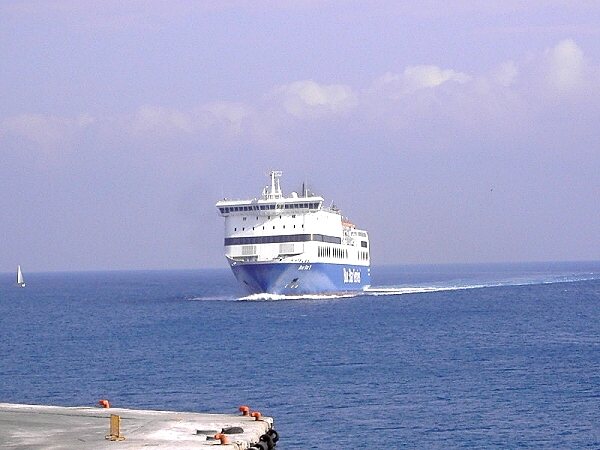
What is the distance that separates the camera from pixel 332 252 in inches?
4235

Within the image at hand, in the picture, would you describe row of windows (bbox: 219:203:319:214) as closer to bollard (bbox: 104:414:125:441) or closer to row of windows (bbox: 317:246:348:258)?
row of windows (bbox: 317:246:348:258)

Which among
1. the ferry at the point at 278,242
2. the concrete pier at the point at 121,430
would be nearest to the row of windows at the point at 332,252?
the ferry at the point at 278,242

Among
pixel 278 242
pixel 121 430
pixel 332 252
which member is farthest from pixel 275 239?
pixel 121 430

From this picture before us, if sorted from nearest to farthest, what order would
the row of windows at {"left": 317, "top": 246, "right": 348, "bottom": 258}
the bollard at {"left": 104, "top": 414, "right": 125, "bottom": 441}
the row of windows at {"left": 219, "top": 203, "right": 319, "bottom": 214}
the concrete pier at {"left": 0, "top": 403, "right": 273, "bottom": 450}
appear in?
the concrete pier at {"left": 0, "top": 403, "right": 273, "bottom": 450}, the bollard at {"left": 104, "top": 414, "right": 125, "bottom": 441}, the row of windows at {"left": 219, "top": 203, "right": 319, "bottom": 214}, the row of windows at {"left": 317, "top": 246, "right": 348, "bottom": 258}

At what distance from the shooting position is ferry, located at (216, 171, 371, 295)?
9931cm

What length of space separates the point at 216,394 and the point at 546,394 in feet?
42.5

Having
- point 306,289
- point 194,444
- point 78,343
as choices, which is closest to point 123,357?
point 78,343

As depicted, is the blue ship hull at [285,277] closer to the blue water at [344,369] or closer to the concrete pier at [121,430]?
the blue water at [344,369]

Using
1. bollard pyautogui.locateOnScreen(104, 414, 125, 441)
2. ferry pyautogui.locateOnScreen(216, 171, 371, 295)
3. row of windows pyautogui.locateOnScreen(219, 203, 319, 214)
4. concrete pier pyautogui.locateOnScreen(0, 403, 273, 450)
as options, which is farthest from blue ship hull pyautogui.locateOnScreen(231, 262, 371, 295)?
bollard pyautogui.locateOnScreen(104, 414, 125, 441)

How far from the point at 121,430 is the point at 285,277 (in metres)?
74.5

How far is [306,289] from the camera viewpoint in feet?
338

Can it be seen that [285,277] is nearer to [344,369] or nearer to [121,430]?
[344,369]

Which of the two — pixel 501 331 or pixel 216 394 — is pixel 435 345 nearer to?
pixel 501 331

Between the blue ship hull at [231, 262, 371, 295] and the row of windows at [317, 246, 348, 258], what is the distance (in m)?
1.02
